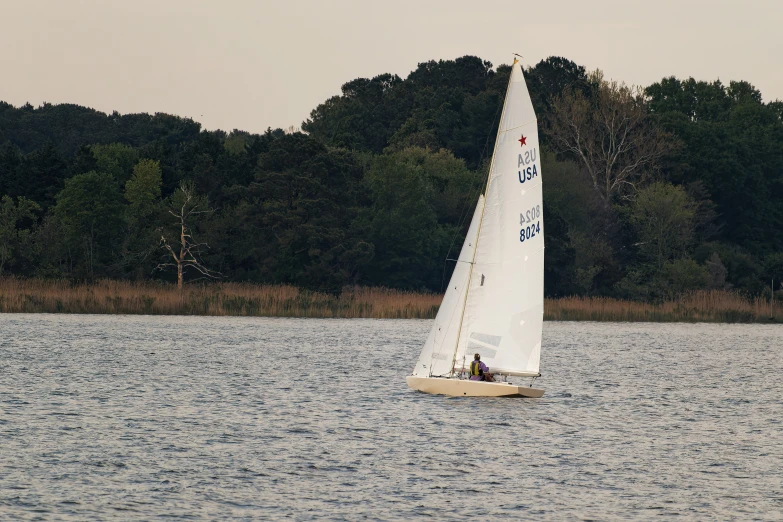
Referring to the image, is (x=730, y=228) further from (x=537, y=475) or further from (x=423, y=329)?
(x=537, y=475)

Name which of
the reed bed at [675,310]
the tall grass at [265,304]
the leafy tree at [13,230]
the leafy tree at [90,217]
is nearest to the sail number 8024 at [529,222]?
the tall grass at [265,304]

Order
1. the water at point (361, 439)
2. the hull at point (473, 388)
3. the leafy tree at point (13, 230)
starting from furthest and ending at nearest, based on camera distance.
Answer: the leafy tree at point (13, 230), the hull at point (473, 388), the water at point (361, 439)

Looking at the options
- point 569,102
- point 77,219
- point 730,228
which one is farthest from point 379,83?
point 77,219

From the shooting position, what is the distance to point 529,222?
33812 millimetres

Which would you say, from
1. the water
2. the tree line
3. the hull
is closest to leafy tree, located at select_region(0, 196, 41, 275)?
the tree line

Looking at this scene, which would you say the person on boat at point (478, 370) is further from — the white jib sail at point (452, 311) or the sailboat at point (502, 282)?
the white jib sail at point (452, 311)

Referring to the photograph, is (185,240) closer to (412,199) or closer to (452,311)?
(412,199)

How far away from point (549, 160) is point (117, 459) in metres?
90.1

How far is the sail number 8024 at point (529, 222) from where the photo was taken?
33.7 meters

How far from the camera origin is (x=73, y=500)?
21406mm

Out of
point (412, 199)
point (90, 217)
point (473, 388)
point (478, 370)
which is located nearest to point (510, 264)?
point (478, 370)

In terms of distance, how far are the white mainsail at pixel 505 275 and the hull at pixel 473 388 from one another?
1.57 ft

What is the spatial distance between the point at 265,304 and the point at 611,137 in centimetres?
5244

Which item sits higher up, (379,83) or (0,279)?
(379,83)
